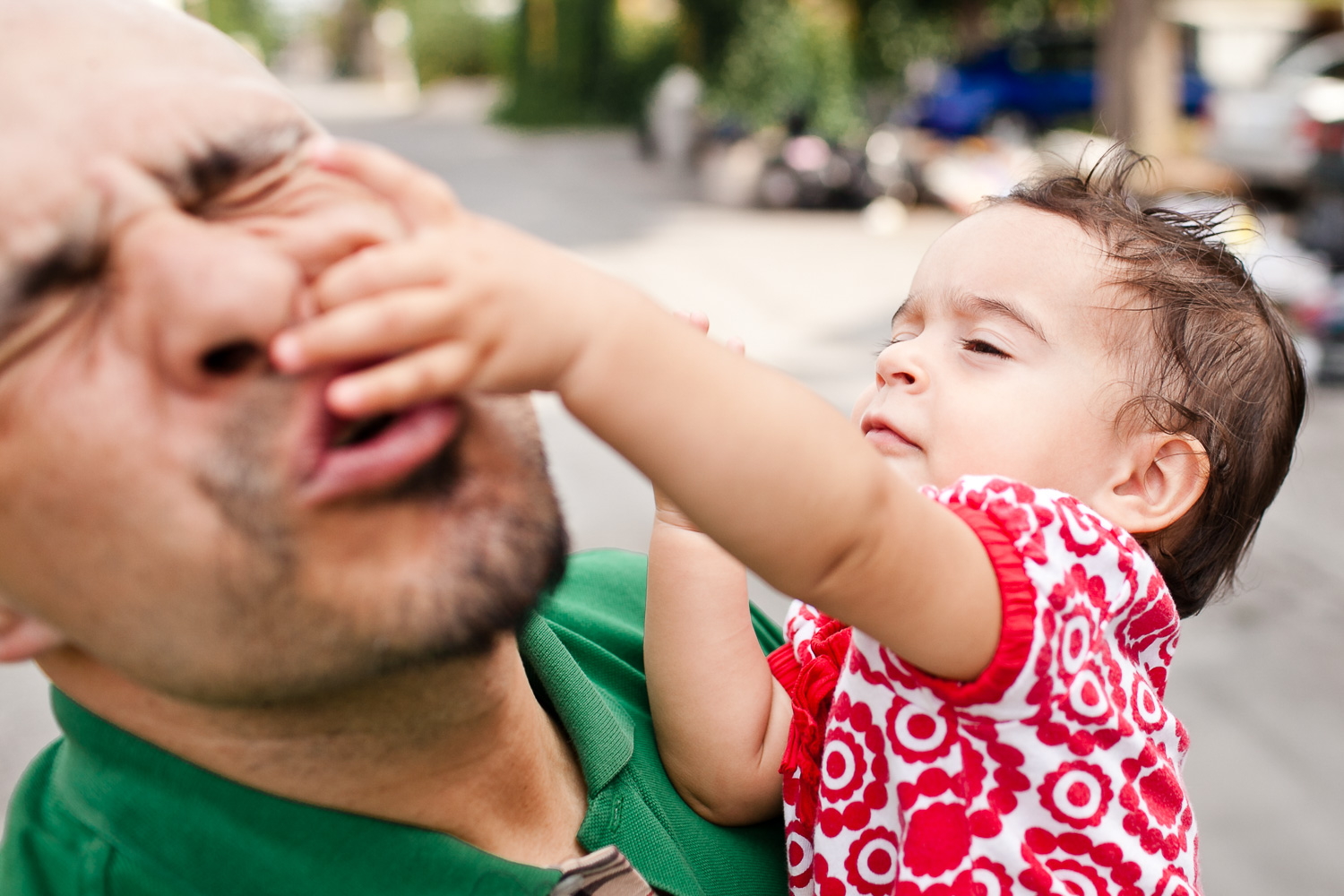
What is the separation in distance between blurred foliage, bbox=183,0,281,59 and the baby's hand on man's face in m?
40.6

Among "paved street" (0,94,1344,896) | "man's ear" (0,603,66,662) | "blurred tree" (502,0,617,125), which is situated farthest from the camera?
"blurred tree" (502,0,617,125)

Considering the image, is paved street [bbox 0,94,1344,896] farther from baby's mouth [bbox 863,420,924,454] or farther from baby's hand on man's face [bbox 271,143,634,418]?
baby's hand on man's face [bbox 271,143,634,418]

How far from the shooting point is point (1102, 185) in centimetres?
181

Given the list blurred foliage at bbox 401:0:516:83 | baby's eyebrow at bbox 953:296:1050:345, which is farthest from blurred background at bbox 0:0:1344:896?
blurred foliage at bbox 401:0:516:83

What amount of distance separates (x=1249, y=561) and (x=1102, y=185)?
3185 mm

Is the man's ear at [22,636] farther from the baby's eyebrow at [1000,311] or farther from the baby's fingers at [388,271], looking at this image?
the baby's eyebrow at [1000,311]

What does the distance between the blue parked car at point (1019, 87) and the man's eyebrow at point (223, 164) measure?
48.9 feet

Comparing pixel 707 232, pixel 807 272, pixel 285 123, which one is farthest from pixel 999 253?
pixel 707 232

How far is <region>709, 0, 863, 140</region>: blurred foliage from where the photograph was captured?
12.0 meters

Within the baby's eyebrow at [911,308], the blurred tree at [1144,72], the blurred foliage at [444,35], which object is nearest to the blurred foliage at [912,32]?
the blurred tree at [1144,72]

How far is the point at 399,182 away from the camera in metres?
0.82

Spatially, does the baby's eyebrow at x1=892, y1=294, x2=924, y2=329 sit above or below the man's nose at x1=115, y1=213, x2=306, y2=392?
below

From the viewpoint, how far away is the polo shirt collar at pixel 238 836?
103cm

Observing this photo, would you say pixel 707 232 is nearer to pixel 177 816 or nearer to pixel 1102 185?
pixel 1102 185
